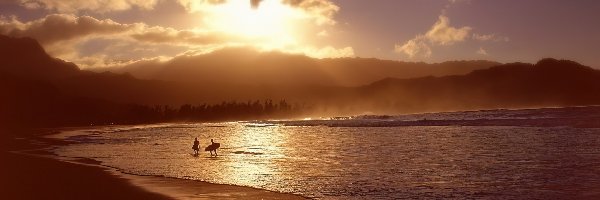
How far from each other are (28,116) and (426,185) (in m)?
195

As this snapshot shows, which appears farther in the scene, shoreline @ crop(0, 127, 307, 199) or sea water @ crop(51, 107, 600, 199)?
sea water @ crop(51, 107, 600, 199)

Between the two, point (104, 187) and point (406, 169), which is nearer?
point (104, 187)

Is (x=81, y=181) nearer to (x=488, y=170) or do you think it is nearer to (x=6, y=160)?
(x=6, y=160)

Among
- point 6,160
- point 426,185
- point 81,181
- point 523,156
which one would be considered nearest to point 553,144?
point 523,156

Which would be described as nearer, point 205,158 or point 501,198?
point 501,198

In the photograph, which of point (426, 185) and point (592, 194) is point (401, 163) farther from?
point (592, 194)

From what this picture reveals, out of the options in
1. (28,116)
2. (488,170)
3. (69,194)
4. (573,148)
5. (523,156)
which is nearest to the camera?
(69,194)

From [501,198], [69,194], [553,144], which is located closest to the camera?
[501,198]

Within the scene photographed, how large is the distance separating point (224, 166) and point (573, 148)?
70.4 feet

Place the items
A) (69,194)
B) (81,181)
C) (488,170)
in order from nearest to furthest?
(69,194) < (81,181) < (488,170)

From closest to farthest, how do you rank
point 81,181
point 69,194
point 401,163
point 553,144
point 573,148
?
point 69,194, point 81,181, point 401,163, point 573,148, point 553,144

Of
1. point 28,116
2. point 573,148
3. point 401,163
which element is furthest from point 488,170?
point 28,116

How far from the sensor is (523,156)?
34.0 metres

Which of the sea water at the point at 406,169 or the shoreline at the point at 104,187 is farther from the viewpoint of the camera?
the sea water at the point at 406,169
